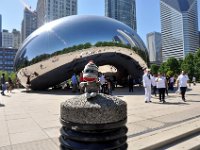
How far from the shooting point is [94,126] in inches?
79.4

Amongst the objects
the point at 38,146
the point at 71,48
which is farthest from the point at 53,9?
the point at 38,146

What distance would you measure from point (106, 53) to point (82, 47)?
2195 millimetres

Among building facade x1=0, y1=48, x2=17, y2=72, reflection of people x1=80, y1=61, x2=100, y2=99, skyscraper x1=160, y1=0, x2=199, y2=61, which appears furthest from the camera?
skyscraper x1=160, y1=0, x2=199, y2=61

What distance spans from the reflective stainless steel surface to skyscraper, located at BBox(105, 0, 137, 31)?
141486mm

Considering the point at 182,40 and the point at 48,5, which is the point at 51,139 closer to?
the point at 48,5

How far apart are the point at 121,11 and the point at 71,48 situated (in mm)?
149014

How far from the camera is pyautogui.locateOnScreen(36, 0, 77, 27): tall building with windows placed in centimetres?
10691

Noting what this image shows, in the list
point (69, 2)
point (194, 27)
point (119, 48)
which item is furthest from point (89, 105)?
point (194, 27)

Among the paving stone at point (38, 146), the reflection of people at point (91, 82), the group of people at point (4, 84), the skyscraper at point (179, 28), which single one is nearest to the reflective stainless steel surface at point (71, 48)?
the group of people at point (4, 84)

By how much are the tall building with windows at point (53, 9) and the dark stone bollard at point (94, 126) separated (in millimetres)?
108655

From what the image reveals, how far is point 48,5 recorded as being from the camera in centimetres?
10631

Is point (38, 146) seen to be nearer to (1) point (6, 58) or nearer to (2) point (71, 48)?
(2) point (71, 48)

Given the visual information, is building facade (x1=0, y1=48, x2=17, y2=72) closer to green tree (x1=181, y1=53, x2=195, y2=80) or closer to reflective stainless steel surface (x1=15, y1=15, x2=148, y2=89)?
green tree (x1=181, y1=53, x2=195, y2=80)

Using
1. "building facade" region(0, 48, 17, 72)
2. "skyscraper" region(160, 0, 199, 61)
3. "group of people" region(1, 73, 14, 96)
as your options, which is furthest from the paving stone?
"skyscraper" region(160, 0, 199, 61)
